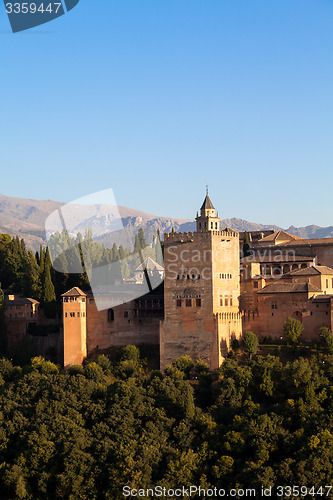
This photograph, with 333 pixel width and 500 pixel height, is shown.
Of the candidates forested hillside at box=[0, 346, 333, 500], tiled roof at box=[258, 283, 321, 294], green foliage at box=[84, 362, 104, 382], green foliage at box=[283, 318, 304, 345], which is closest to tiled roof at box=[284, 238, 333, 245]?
tiled roof at box=[258, 283, 321, 294]

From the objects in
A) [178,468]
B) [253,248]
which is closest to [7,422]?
[178,468]

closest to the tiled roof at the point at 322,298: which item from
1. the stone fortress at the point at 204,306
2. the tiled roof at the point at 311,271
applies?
the stone fortress at the point at 204,306

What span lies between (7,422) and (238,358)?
49.2ft

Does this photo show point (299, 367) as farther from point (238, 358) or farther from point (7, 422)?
point (7, 422)

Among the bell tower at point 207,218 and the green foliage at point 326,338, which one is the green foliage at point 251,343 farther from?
the bell tower at point 207,218

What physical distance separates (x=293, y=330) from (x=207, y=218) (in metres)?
9.79

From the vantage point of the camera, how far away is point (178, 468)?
140 feet

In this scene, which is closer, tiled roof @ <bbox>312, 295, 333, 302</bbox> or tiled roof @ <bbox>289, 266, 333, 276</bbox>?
tiled roof @ <bbox>312, 295, 333, 302</bbox>

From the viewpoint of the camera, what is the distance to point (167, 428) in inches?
1836

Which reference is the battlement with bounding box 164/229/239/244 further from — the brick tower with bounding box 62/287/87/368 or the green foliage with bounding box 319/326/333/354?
the green foliage with bounding box 319/326/333/354

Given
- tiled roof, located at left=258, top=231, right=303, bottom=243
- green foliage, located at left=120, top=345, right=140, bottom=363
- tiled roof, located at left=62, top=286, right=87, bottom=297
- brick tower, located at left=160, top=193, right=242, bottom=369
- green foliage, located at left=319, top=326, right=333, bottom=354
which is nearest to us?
green foliage, located at left=319, top=326, right=333, bottom=354

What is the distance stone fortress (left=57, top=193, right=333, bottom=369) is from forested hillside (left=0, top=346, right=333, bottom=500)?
2.21m

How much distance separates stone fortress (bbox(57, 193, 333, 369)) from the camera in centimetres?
5191

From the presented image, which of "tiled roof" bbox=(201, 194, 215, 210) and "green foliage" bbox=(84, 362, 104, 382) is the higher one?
"tiled roof" bbox=(201, 194, 215, 210)
